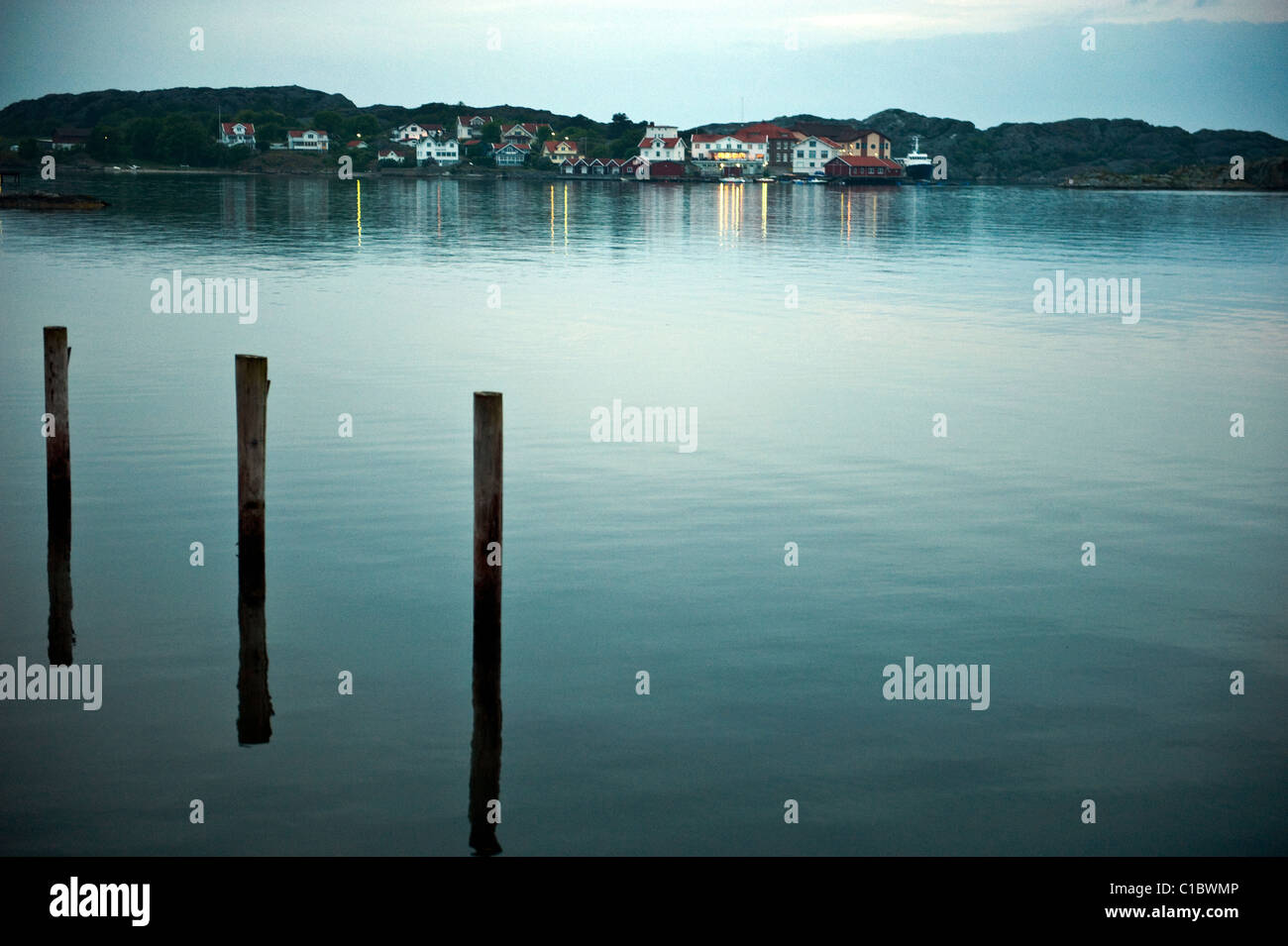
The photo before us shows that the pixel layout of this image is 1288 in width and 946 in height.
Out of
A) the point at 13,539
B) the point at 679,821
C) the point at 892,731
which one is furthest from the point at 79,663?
the point at 892,731

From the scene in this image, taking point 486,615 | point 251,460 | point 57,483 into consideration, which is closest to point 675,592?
point 486,615

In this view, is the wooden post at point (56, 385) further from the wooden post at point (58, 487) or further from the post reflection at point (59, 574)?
the post reflection at point (59, 574)

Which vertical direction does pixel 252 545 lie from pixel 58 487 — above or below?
below

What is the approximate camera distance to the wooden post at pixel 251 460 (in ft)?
49.3

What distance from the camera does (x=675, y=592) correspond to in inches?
705

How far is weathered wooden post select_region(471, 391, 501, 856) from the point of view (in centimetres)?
1289

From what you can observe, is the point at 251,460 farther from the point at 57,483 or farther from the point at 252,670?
the point at 57,483

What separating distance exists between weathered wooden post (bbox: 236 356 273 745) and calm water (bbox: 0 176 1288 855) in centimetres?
25

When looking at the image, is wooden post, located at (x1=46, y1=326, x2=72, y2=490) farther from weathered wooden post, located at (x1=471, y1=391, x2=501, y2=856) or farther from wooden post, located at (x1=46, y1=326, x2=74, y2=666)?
weathered wooden post, located at (x1=471, y1=391, x2=501, y2=856)

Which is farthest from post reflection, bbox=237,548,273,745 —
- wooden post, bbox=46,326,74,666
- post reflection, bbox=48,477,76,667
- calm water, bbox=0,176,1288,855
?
wooden post, bbox=46,326,74,666

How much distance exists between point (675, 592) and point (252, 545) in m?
5.43

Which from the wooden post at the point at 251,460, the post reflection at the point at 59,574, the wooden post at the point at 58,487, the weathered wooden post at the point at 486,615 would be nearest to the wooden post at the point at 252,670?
the wooden post at the point at 251,460

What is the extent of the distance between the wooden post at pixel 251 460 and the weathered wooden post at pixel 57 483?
2.57 metres

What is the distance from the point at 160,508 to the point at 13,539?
7.65 feet
